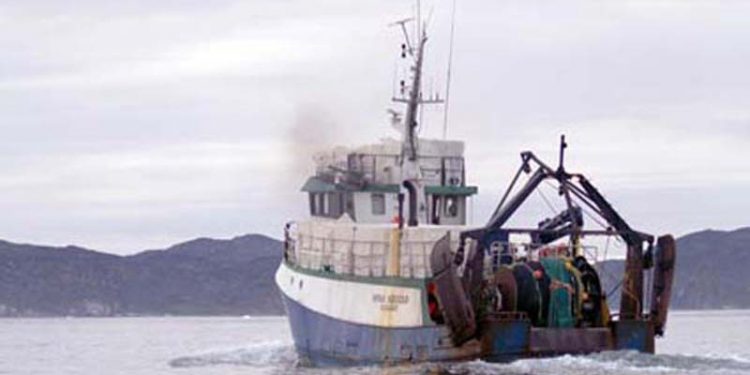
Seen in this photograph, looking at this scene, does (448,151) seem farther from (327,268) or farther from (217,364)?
(217,364)

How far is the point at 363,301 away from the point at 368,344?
1311mm

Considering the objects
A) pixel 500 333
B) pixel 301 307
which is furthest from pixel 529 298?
pixel 301 307

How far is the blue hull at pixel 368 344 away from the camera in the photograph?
177 feet

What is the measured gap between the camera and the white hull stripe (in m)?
54.8

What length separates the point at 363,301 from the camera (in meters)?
56.7

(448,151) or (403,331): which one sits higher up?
(448,151)

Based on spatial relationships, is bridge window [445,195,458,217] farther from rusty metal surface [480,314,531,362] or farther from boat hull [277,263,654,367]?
rusty metal surface [480,314,531,362]

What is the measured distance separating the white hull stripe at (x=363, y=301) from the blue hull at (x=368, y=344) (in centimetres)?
23

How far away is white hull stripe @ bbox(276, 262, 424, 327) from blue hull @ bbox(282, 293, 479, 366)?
0.23 metres

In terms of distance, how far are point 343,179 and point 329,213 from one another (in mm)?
2293

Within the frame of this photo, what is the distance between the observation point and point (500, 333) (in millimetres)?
53156

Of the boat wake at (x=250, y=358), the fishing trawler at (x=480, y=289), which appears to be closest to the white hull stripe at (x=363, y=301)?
the fishing trawler at (x=480, y=289)

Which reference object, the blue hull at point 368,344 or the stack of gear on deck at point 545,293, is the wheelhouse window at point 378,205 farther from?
the stack of gear on deck at point 545,293

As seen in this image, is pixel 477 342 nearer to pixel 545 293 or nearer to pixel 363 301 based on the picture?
pixel 545 293
